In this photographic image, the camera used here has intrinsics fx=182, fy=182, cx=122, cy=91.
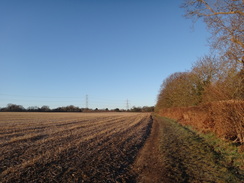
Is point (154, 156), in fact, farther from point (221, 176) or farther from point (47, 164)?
point (47, 164)

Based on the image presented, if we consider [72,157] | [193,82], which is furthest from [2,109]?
[72,157]

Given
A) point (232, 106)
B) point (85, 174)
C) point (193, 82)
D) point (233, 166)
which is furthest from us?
point (193, 82)

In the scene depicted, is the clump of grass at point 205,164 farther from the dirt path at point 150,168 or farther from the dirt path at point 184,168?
the dirt path at point 150,168

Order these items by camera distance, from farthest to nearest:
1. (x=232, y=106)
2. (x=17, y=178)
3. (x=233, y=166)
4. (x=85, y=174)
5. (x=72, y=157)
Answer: (x=232, y=106)
(x=72, y=157)
(x=233, y=166)
(x=85, y=174)
(x=17, y=178)

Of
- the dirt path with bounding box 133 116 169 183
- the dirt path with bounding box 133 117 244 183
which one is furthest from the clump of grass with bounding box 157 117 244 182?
the dirt path with bounding box 133 116 169 183

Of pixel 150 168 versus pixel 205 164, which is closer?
pixel 150 168

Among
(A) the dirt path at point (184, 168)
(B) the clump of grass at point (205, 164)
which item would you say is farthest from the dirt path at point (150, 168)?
(B) the clump of grass at point (205, 164)

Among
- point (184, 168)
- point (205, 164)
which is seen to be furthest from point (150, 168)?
point (205, 164)

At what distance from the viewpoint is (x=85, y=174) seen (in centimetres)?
602

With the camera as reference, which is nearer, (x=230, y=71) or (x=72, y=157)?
Answer: (x=72, y=157)

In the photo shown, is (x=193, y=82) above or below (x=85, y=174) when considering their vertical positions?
above

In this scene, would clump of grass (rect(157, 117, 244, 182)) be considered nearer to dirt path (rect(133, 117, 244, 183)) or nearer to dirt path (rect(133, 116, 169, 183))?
dirt path (rect(133, 117, 244, 183))

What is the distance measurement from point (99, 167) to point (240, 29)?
8.89 m

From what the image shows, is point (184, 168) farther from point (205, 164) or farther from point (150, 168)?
point (150, 168)
